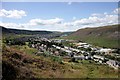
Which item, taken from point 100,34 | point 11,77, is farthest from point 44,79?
point 100,34

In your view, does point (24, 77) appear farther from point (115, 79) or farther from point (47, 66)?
point (115, 79)

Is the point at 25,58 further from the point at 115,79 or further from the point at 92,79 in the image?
the point at 115,79

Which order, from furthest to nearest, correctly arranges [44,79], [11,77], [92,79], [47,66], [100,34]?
[100,34], [47,66], [92,79], [44,79], [11,77]

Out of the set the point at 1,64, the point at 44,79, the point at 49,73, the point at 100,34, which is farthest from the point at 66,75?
the point at 100,34

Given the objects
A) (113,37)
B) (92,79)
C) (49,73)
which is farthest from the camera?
(113,37)

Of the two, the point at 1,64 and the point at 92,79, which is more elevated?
the point at 1,64

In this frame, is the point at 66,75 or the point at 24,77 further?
the point at 66,75

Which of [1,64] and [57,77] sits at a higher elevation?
[1,64]

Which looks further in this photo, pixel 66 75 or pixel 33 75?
pixel 66 75

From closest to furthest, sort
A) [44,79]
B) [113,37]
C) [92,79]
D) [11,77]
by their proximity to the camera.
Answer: [11,77]
[44,79]
[92,79]
[113,37]
